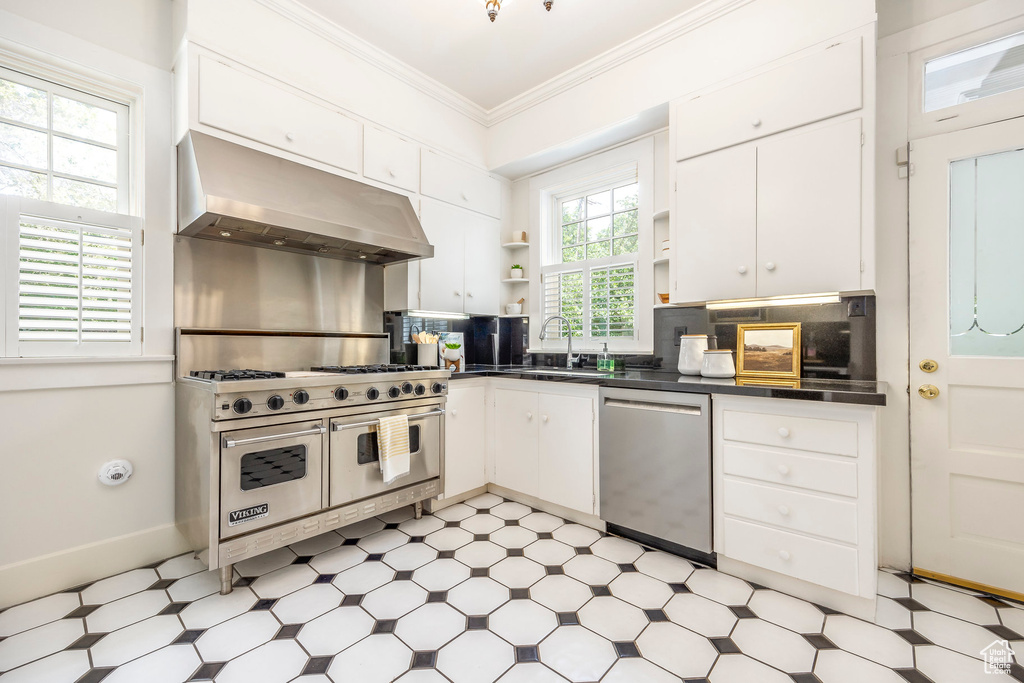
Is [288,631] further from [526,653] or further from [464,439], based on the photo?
[464,439]

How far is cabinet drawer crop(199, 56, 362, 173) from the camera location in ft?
7.50

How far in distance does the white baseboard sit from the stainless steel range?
0.18 m

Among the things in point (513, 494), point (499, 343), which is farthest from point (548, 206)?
point (513, 494)

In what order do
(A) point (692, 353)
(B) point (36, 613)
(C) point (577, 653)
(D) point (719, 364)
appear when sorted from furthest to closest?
(A) point (692, 353) → (D) point (719, 364) → (B) point (36, 613) → (C) point (577, 653)

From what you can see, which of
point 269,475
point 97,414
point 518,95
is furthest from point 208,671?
point 518,95

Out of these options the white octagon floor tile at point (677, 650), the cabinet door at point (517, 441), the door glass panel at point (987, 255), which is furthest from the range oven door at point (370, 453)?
the door glass panel at point (987, 255)

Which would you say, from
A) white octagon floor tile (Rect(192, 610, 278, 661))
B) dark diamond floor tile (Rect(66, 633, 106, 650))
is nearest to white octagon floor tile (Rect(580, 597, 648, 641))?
white octagon floor tile (Rect(192, 610, 278, 661))

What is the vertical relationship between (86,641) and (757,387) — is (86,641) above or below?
below

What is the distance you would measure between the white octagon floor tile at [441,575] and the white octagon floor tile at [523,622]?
12.1 inches

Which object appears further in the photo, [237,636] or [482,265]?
[482,265]

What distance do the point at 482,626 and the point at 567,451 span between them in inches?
46.4

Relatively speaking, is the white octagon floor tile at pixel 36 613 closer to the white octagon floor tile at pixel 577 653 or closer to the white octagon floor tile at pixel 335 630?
the white octagon floor tile at pixel 335 630

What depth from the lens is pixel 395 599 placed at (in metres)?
1.95

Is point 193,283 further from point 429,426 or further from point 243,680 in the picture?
point 243,680
